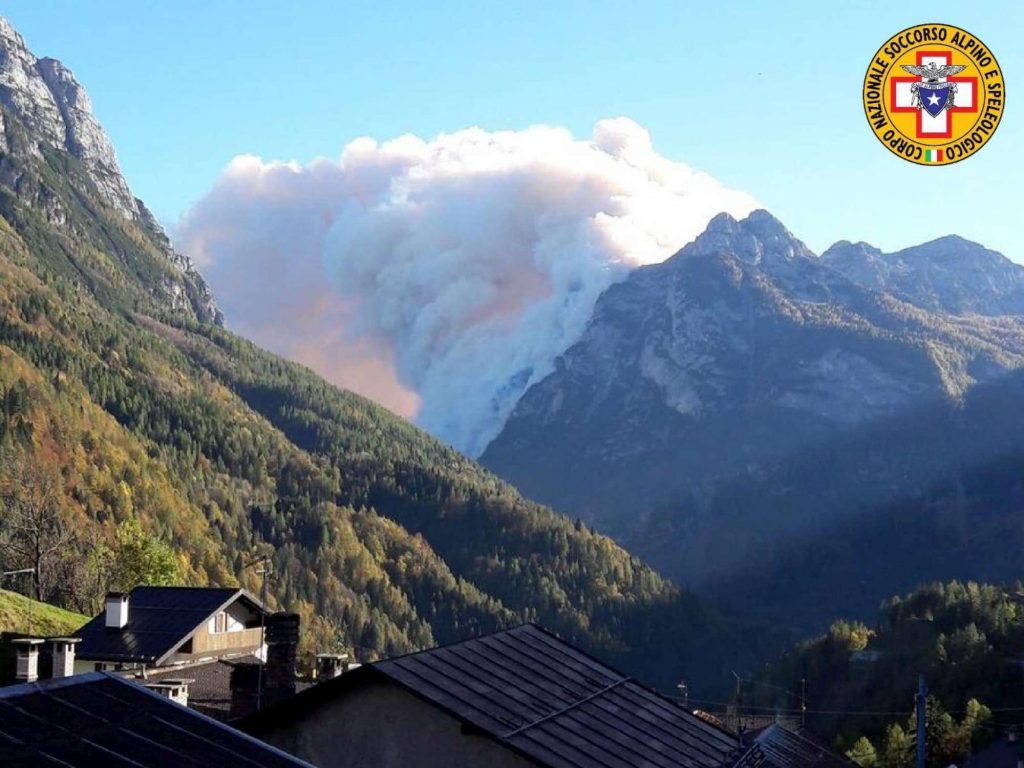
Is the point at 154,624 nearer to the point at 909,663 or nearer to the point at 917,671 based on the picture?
the point at 917,671

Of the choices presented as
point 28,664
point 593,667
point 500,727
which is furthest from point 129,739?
point 593,667

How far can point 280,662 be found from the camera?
24031 millimetres

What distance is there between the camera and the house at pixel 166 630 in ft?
173

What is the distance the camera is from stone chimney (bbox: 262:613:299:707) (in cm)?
2400

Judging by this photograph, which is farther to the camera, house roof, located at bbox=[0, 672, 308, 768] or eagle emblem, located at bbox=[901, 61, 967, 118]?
eagle emblem, located at bbox=[901, 61, 967, 118]

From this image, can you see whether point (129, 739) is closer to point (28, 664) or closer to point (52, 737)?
point (52, 737)

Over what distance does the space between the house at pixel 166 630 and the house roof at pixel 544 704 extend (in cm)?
2891

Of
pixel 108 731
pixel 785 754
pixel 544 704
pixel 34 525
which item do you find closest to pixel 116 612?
pixel 34 525

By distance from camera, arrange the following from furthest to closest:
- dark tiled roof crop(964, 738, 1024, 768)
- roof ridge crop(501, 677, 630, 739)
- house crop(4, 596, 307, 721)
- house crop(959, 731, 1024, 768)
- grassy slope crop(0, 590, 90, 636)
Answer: grassy slope crop(0, 590, 90, 636), dark tiled roof crop(964, 738, 1024, 768), house crop(959, 731, 1024, 768), house crop(4, 596, 307, 721), roof ridge crop(501, 677, 630, 739)

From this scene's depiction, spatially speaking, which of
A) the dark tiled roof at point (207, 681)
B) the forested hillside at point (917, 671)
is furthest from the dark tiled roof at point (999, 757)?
the dark tiled roof at point (207, 681)

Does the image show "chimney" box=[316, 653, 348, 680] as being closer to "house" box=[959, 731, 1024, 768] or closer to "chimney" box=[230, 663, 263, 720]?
"chimney" box=[230, 663, 263, 720]

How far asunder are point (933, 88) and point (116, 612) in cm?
3764

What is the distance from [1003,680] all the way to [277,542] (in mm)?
113710

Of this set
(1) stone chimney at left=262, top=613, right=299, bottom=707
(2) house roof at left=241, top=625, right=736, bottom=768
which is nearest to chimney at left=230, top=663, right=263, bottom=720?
(1) stone chimney at left=262, top=613, right=299, bottom=707
